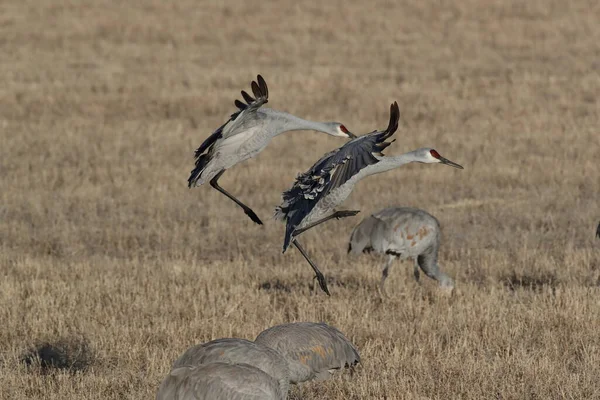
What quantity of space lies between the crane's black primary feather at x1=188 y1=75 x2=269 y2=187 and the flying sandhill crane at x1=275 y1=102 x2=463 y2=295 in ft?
2.11

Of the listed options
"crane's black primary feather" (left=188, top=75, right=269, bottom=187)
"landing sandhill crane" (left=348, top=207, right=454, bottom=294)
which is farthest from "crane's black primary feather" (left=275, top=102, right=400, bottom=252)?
"landing sandhill crane" (left=348, top=207, right=454, bottom=294)

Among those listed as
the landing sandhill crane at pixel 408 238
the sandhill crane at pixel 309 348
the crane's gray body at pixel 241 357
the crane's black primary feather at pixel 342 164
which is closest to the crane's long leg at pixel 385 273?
the landing sandhill crane at pixel 408 238

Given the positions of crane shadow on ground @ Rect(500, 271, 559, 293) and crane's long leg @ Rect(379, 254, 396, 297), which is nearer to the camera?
crane's long leg @ Rect(379, 254, 396, 297)

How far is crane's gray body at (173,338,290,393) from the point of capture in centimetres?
529

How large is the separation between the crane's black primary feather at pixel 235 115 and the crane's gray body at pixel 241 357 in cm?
238

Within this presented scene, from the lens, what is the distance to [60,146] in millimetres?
15797

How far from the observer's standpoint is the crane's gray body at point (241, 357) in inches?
208

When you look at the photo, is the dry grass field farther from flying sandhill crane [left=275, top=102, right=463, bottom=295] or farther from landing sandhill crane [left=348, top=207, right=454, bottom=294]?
flying sandhill crane [left=275, top=102, right=463, bottom=295]

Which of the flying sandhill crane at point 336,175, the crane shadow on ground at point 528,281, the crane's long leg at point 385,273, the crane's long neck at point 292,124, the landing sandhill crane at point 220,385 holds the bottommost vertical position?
the crane shadow on ground at point 528,281

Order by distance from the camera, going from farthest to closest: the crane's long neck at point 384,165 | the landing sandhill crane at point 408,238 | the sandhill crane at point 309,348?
the landing sandhill crane at point 408,238 → the crane's long neck at point 384,165 → the sandhill crane at point 309,348

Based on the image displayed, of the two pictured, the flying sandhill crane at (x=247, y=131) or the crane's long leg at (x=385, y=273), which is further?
the crane's long leg at (x=385, y=273)

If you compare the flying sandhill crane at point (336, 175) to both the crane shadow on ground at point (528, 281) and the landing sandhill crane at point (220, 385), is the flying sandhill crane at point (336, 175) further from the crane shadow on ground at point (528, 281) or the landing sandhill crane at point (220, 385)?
the landing sandhill crane at point (220, 385)

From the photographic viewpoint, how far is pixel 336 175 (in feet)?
23.1

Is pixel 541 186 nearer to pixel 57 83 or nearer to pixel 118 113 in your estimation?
pixel 118 113
